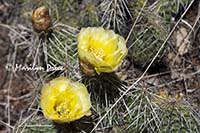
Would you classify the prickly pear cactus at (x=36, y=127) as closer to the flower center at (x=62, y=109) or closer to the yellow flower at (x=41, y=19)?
the flower center at (x=62, y=109)

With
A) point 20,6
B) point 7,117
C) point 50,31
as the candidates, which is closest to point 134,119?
point 50,31

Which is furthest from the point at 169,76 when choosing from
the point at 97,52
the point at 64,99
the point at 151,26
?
the point at 64,99

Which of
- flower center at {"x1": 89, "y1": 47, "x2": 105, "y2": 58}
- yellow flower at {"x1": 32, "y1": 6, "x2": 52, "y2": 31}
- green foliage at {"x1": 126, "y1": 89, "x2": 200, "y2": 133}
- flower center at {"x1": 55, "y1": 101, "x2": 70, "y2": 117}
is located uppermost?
yellow flower at {"x1": 32, "y1": 6, "x2": 52, "y2": 31}

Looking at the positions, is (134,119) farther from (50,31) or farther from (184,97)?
(50,31)

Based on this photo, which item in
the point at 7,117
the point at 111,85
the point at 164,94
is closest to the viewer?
the point at 111,85

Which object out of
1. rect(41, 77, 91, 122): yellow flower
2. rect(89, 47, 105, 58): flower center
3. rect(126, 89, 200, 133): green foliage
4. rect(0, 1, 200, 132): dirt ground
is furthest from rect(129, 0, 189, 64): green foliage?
rect(41, 77, 91, 122): yellow flower

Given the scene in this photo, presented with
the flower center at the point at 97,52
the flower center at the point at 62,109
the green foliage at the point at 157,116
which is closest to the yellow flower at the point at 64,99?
the flower center at the point at 62,109

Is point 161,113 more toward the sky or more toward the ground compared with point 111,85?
more toward the ground

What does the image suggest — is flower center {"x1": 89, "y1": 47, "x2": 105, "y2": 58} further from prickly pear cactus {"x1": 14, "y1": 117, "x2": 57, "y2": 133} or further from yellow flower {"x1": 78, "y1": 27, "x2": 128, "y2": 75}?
prickly pear cactus {"x1": 14, "y1": 117, "x2": 57, "y2": 133}
